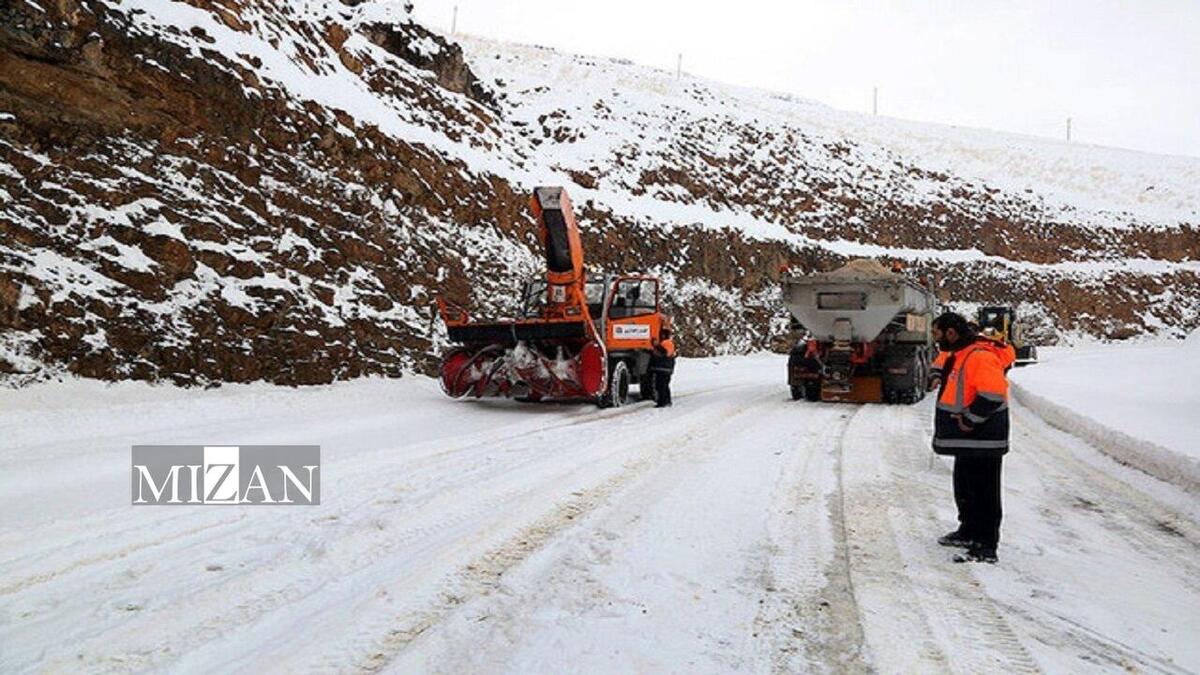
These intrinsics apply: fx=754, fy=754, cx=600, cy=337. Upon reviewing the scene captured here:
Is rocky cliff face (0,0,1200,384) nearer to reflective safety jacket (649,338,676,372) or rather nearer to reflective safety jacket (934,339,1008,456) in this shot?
reflective safety jacket (649,338,676,372)

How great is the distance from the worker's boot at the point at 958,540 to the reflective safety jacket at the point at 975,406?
19.8 inches

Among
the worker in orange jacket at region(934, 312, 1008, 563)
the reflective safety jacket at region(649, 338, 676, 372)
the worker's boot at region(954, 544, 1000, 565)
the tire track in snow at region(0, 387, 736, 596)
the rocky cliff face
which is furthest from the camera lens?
the reflective safety jacket at region(649, 338, 676, 372)

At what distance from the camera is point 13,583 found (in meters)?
3.68

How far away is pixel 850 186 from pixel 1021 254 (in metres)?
9.59

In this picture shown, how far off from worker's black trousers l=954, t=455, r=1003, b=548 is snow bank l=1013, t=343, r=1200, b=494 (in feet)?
10.8

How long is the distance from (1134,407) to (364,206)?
1394 centimetres

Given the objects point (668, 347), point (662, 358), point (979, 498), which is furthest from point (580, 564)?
point (668, 347)

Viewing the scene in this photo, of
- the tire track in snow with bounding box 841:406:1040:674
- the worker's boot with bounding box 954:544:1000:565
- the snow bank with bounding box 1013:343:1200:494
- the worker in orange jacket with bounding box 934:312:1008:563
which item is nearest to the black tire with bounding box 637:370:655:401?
the tire track in snow with bounding box 841:406:1040:674

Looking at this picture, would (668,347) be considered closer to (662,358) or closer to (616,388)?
(662,358)

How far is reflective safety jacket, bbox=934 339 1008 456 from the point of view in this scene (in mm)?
4609

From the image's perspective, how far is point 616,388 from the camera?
1138 cm

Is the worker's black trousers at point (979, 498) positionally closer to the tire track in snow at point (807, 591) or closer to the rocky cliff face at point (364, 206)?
the tire track in snow at point (807, 591)

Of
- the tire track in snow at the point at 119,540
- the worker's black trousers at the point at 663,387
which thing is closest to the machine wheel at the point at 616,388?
the worker's black trousers at the point at 663,387

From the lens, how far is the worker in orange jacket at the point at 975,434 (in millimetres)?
4559
